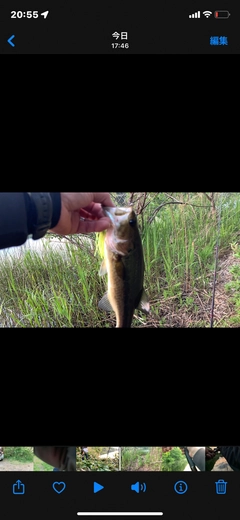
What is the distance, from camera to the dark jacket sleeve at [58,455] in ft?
2.83

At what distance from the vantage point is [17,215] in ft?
3.01

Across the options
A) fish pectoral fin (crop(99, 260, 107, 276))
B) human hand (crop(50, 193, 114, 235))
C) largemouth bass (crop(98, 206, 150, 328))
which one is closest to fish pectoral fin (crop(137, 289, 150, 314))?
largemouth bass (crop(98, 206, 150, 328))

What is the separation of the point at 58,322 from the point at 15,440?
32cm

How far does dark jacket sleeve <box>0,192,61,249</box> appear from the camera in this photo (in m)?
0.91

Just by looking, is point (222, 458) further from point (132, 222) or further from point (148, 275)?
point (132, 222)

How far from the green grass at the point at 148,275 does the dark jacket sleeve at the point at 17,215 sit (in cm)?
12
